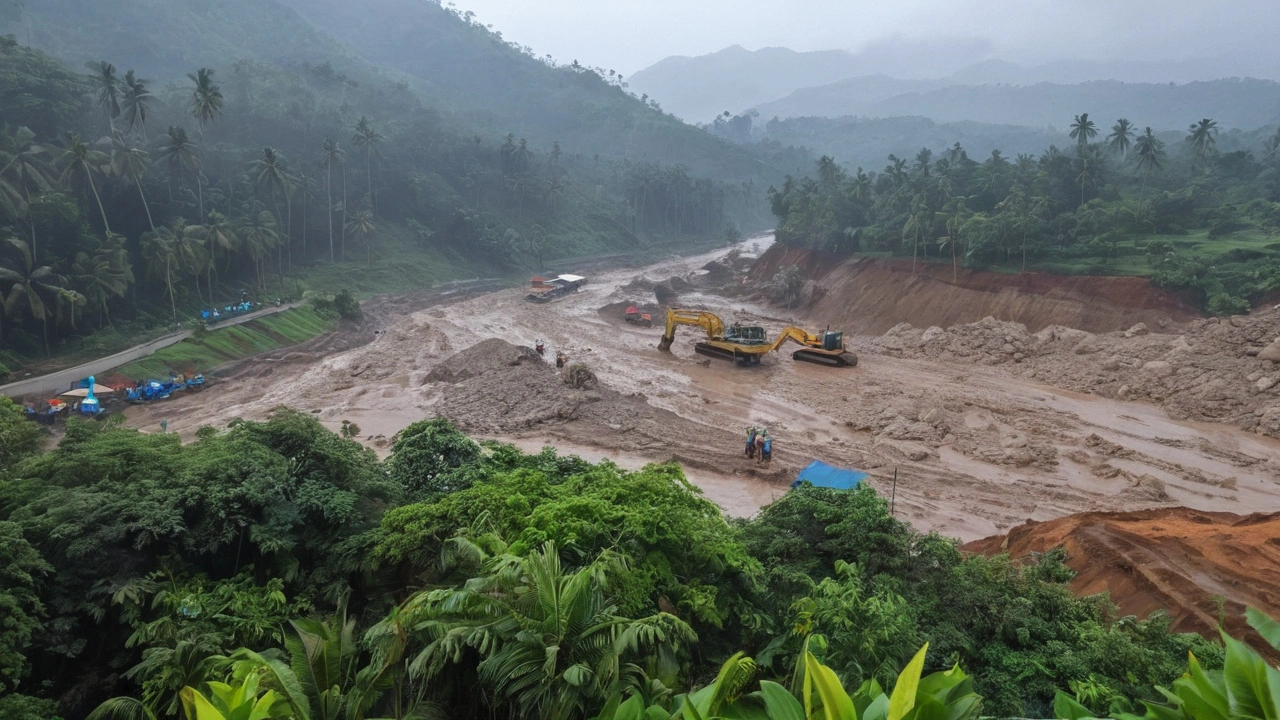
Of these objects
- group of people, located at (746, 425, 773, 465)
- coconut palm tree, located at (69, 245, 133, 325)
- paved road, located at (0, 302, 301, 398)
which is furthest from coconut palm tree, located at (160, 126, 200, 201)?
group of people, located at (746, 425, 773, 465)

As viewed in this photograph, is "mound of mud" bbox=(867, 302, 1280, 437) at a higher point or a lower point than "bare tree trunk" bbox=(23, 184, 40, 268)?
lower

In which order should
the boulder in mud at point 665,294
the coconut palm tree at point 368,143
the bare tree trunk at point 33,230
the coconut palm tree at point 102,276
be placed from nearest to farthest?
the bare tree trunk at point 33,230 < the coconut palm tree at point 102,276 < the boulder in mud at point 665,294 < the coconut palm tree at point 368,143

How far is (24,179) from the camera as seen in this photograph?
33.4 meters

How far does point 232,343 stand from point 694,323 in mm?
23994

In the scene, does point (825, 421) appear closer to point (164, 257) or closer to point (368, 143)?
point (164, 257)

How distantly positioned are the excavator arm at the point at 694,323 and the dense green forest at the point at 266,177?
2689cm

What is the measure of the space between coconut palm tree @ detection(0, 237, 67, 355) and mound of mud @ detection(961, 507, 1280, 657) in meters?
37.1

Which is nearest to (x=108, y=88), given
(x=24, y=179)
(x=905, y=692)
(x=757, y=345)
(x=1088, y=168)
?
(x=24, y=179)

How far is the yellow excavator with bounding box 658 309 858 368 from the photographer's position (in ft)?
111

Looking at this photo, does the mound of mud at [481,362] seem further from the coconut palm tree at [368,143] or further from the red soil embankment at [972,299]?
the coconut palm tree at [368,143]

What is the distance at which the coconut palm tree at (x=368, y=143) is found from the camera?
6384cm

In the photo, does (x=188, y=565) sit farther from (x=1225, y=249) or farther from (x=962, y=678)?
(x=1225, y=249)

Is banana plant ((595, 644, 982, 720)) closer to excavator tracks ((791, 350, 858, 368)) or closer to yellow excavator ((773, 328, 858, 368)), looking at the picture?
yellow excavator ((773, 328, 858, 368))

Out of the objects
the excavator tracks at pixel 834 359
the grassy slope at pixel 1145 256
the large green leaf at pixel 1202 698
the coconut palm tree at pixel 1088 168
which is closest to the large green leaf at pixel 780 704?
the large green leaf at pixel 1202 698
